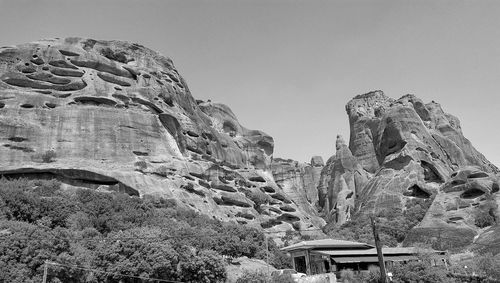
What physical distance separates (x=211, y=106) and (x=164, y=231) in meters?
67.3

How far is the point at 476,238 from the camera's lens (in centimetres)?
6206

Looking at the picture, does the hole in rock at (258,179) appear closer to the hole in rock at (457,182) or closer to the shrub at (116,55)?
the shrub at (116,55)

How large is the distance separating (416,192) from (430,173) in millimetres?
7186

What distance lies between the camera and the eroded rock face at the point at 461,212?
2495 inches

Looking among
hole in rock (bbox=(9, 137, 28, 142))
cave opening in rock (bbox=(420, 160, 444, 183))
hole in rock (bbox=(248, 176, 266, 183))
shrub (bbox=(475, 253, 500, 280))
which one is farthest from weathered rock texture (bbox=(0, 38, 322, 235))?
shrub (bbox=(475, 253, 500, 280))

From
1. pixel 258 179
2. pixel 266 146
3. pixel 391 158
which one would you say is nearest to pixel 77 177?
pixel 258 179

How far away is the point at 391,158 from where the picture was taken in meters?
96.3

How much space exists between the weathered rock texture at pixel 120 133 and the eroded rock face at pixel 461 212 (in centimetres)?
2288

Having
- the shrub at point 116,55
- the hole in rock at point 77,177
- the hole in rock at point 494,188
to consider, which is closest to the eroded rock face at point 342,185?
the hole in rock at point 494,188

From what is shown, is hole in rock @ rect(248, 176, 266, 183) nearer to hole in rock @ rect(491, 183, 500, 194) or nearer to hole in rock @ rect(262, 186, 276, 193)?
hole in rock @ rect(262, 186, 276, 193)

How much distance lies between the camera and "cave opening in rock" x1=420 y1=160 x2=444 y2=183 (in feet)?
299

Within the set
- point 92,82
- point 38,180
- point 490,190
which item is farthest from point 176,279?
point 490,190

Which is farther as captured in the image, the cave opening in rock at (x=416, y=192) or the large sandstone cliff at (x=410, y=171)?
the cave opening in rock at (x=416, y=192)

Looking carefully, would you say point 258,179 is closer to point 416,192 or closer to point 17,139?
point 416,192
